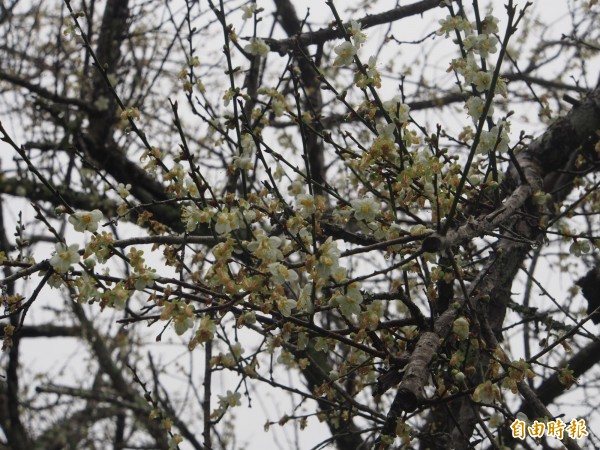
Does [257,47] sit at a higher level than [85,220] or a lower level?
higher

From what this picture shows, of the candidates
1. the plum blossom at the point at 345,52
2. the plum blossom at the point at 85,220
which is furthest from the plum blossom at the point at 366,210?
the plum blossom at the point at 85,220

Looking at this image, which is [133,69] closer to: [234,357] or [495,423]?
[234,357]

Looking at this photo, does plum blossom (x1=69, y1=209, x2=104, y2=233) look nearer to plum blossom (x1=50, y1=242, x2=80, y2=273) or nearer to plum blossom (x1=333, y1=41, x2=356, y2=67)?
plum blossom (x1=50, y1=242, x2=80, y2=273)

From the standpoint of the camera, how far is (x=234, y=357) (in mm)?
2986

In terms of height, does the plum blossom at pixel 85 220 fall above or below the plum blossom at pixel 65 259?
above

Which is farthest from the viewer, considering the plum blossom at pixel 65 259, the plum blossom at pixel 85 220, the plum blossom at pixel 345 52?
the plum blossom at pixel 345 52

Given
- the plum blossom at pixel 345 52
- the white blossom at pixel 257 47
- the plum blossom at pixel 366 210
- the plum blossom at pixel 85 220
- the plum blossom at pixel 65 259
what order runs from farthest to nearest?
the white blossom at pixel 257 47 → the plum blossom at pixel 345 52 → the plum blossom at pixel 366 210 → the plum blossom at pixel 85 220 → the plum blossom at pixel 65 259

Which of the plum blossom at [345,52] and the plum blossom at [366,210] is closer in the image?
the plum blossom at [366,210]

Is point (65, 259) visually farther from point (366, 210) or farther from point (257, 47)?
point (257, 47)

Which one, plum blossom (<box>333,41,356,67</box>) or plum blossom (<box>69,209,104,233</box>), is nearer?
plum blossom (<box>69,209,104,233</box>)

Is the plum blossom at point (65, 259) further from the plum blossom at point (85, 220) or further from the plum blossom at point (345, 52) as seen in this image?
the plum blossom at point (345, 52)

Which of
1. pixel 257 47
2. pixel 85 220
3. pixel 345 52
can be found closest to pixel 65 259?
pixel 85 220

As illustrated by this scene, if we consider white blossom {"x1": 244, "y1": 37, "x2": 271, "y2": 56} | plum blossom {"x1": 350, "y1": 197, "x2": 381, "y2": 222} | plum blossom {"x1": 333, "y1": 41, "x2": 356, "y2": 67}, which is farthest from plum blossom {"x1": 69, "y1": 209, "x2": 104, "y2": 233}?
white blossom {"x1": 244, "y1": 37, "x2": 271, "y2": 56}

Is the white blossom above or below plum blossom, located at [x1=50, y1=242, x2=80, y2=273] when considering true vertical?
above
